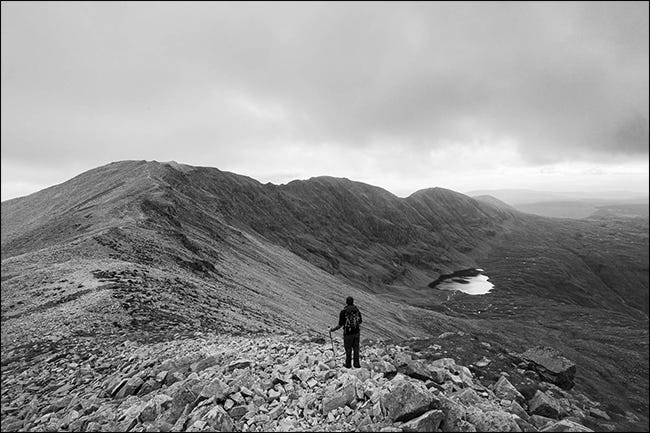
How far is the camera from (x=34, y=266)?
37.1 m

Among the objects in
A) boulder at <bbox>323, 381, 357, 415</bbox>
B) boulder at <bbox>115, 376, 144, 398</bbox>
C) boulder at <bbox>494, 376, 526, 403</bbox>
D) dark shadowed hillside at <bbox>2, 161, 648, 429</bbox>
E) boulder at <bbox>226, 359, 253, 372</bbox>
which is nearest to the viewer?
boulder at <bbox>323, 381, 357, 415</bbox>

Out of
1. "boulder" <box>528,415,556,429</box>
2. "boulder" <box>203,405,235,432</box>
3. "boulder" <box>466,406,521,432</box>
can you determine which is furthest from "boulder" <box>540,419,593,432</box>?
"boulder" <box>203,405,235,432</box>

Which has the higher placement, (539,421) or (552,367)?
(539,421)

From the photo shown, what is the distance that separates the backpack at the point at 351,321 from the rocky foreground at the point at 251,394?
1721 mm

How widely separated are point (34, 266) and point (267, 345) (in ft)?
107

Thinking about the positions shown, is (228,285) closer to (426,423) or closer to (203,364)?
(203,364)

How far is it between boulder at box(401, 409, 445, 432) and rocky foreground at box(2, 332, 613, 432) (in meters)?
0.03

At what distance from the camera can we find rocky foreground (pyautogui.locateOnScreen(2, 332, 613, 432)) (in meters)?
11.9

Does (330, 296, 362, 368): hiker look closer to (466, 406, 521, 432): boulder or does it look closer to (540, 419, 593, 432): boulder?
(466, 406, 521, 432): boulder

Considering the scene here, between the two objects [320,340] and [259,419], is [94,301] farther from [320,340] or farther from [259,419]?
[259,419]

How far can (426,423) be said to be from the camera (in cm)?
1112

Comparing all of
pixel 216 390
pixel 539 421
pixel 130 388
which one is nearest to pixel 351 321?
pixel 216 390

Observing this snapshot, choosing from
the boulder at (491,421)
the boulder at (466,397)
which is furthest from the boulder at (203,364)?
the boulder at (491,421)

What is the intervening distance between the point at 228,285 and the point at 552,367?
4083 cm
